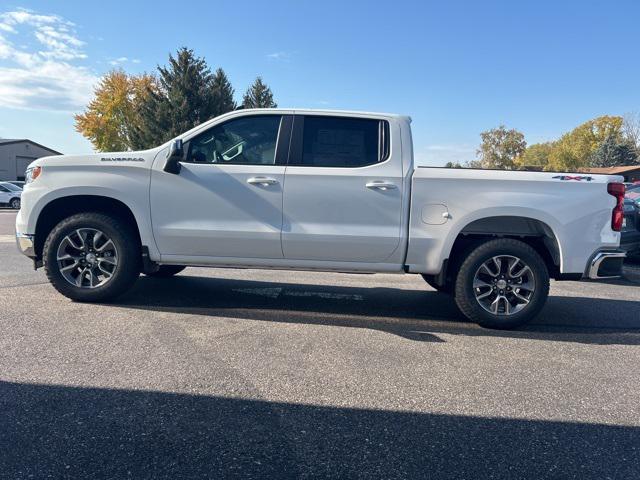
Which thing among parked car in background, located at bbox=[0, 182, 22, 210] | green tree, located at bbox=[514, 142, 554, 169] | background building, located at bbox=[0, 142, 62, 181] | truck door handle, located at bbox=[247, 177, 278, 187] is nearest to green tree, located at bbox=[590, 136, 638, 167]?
green tree, located at bbox=[514, 142, 554, 169]

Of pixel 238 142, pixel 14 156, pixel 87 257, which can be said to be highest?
pixel 14 156

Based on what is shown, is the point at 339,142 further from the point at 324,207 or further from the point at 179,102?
the point at 179,102

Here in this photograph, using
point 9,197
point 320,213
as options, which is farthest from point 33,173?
point 9,197

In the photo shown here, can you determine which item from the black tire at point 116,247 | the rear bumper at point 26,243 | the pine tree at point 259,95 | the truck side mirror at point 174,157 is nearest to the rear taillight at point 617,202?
the truck side mirror at point 174,157

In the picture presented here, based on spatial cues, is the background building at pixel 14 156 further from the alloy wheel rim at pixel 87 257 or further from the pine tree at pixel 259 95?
the alloy wheel rim at pixel 87 257

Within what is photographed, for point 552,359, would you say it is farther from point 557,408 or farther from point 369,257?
point 369,257

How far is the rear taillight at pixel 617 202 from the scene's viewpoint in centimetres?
465

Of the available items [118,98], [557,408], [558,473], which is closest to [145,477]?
[558,473]

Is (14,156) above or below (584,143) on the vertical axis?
below

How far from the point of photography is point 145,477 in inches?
89.2

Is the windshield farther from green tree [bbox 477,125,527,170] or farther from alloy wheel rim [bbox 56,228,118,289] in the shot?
green tree [bbox 477,125,527,170]

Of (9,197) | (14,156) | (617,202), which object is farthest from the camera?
(14,156)

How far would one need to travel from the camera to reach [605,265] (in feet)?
15.5

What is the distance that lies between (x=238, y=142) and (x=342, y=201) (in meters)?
1.28
